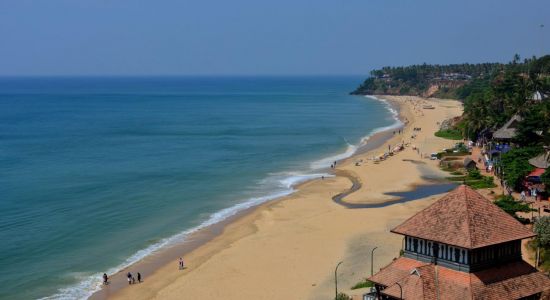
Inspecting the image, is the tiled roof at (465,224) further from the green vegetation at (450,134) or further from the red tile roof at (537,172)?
the green vegetation at (450,134)

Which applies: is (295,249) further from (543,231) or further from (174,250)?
(543,231)

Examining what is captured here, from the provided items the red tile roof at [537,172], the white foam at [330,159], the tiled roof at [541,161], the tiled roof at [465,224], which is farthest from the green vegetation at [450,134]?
the tiled roof at [465,224]

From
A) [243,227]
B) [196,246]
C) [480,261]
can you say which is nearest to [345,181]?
[243,227]

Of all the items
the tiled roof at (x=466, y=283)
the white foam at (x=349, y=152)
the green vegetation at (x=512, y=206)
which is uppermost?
the tiled roof at (x=466, y=283)

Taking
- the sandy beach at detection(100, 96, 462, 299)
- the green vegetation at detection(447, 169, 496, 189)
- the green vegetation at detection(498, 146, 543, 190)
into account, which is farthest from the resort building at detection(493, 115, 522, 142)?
the green vegetation at detection(498, 146, 543, 190)

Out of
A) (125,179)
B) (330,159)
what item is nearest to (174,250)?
(125,179)

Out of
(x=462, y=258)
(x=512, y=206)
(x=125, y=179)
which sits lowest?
(x=125, y=179)
